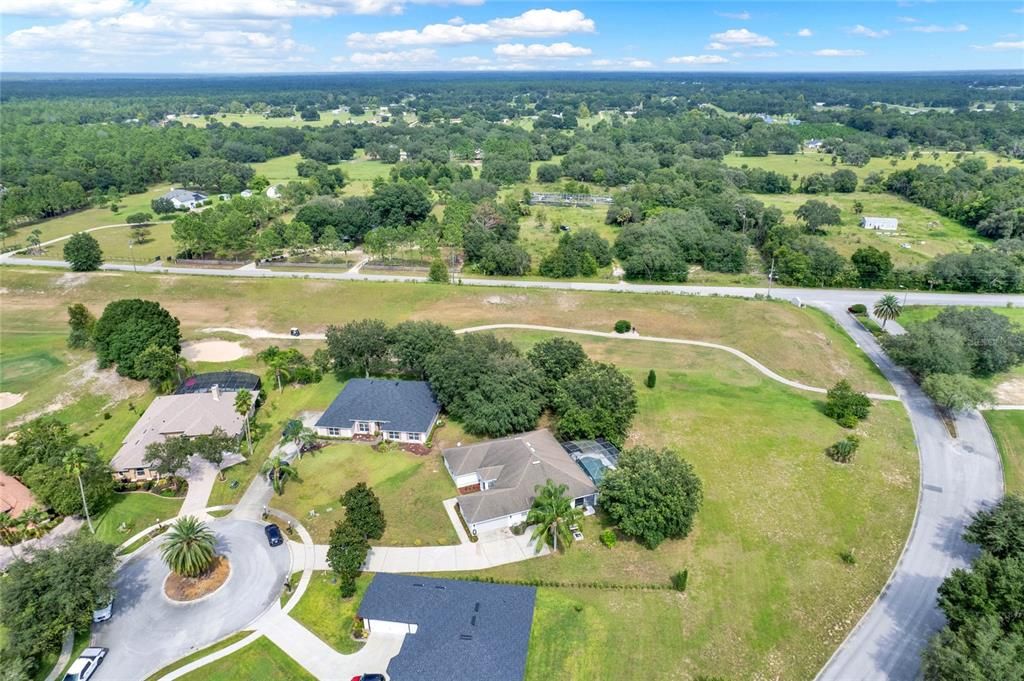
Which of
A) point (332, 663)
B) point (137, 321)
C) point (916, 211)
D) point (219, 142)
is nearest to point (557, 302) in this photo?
point (137, 321)

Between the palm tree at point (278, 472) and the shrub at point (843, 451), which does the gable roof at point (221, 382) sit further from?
the shrub at point (843, 451)

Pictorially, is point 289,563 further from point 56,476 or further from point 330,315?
point 330,315

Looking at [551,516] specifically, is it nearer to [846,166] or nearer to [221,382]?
[221,382]

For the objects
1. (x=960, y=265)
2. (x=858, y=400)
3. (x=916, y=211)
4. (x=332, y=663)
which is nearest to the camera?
(x=332, y=663)

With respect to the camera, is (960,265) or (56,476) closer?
(56,476)

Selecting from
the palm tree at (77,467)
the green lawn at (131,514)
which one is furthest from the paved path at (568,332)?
the palm tree at (77,467)

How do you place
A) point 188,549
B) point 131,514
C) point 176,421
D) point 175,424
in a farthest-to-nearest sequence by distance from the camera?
point 176,421
point 175,424
point 131,514
point 188,549

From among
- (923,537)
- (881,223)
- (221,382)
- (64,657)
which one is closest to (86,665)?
(64,657)
